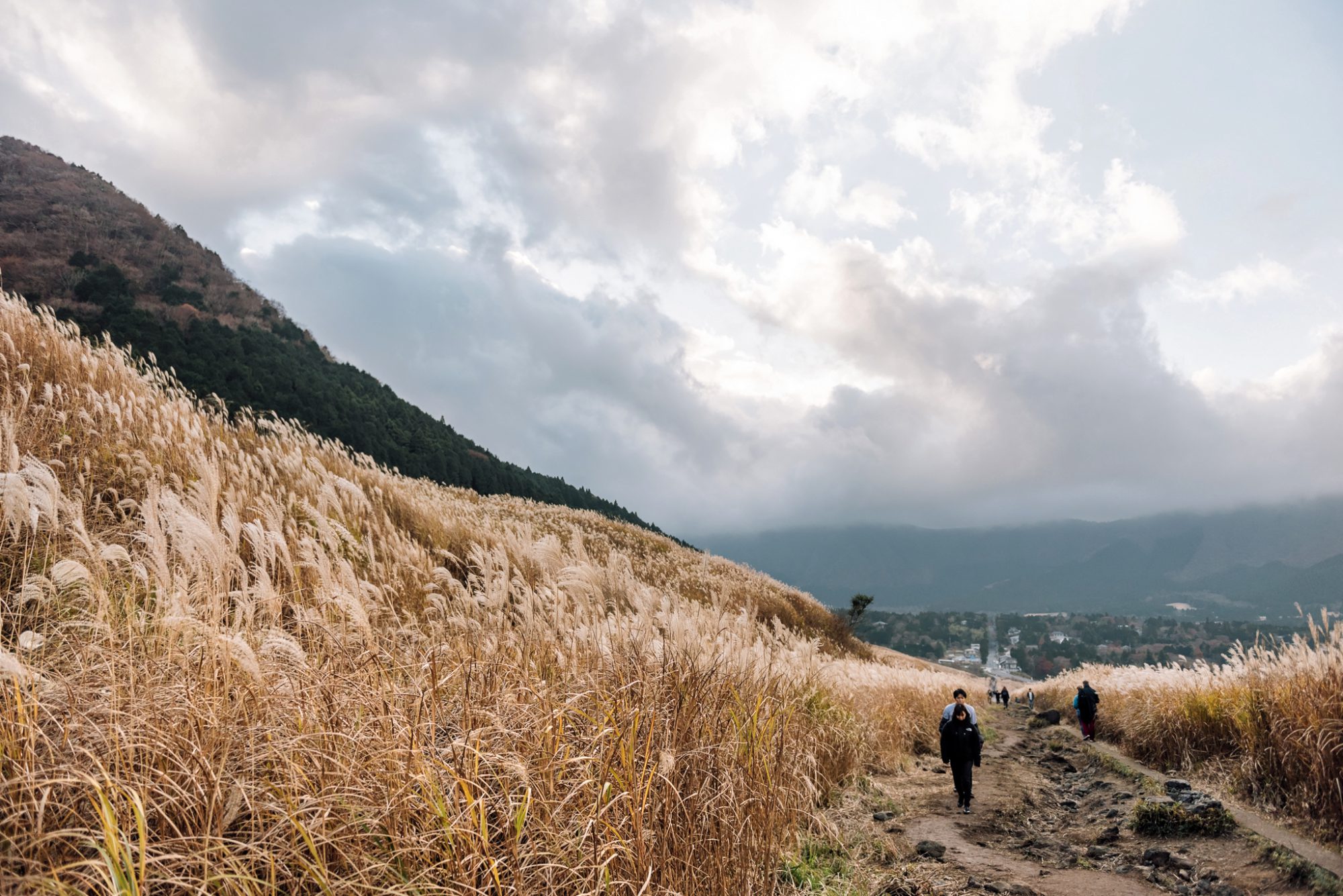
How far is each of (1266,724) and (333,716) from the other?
9710mm

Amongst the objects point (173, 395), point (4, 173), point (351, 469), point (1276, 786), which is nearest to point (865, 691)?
point (1276, 786)

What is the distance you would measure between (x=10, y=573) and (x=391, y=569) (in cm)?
265

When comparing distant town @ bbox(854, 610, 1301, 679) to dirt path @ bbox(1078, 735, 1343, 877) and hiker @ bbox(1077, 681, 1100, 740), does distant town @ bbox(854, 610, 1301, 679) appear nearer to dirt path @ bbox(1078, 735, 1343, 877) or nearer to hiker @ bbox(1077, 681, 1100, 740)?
hiker @ bbox(1077, 681, 1100, 740)

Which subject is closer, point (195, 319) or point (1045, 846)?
point (1045, 846)

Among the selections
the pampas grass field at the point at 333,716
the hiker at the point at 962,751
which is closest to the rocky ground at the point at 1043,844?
the hiker at the point at 962,751

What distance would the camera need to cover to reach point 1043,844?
6770mm

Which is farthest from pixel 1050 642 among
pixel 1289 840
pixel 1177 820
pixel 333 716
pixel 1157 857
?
pixel 333 716

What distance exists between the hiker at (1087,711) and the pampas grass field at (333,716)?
38.5 feet

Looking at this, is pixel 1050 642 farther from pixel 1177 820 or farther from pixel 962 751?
pixel 1177 820

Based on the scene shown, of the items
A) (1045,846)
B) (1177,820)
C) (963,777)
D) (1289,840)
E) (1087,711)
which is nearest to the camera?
(1289,840)

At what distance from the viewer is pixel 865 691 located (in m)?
10.8

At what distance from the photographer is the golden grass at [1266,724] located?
19.4ft

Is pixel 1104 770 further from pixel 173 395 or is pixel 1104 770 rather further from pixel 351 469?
pixel 173 395

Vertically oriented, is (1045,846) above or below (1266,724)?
below
